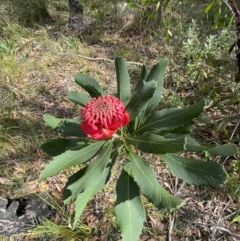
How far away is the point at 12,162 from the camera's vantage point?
2750 mm

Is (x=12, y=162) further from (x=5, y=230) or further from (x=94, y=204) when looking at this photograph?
(x=94, y=204)

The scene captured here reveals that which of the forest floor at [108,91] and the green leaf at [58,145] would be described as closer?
the green leaf at [58,145]

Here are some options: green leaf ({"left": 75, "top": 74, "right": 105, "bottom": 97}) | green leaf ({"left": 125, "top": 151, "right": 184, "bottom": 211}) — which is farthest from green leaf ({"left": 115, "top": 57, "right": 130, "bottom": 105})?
green leaf ({"left": 125, "top": 151, "right": 184, "bottom": 211})

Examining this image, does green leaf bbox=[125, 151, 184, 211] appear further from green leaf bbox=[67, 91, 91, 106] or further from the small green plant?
green leaf bbox=[67, 91, 91, 106]

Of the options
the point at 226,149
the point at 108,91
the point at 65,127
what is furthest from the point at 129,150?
the point at 108,91

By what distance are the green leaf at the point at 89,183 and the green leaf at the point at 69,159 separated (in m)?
0.06

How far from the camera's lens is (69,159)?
171 centimetres

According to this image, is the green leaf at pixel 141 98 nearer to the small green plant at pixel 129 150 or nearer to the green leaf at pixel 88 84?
the small green plant at pixel 129 150

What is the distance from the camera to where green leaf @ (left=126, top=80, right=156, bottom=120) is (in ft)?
5.27

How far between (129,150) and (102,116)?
0.49m

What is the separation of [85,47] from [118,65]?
2.03 metres

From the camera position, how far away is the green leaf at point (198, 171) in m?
1.56

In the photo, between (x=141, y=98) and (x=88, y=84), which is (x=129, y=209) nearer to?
(x=141, y=98)

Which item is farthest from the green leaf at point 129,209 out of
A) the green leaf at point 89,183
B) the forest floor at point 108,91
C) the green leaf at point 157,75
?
the forest floor at point 108,91
